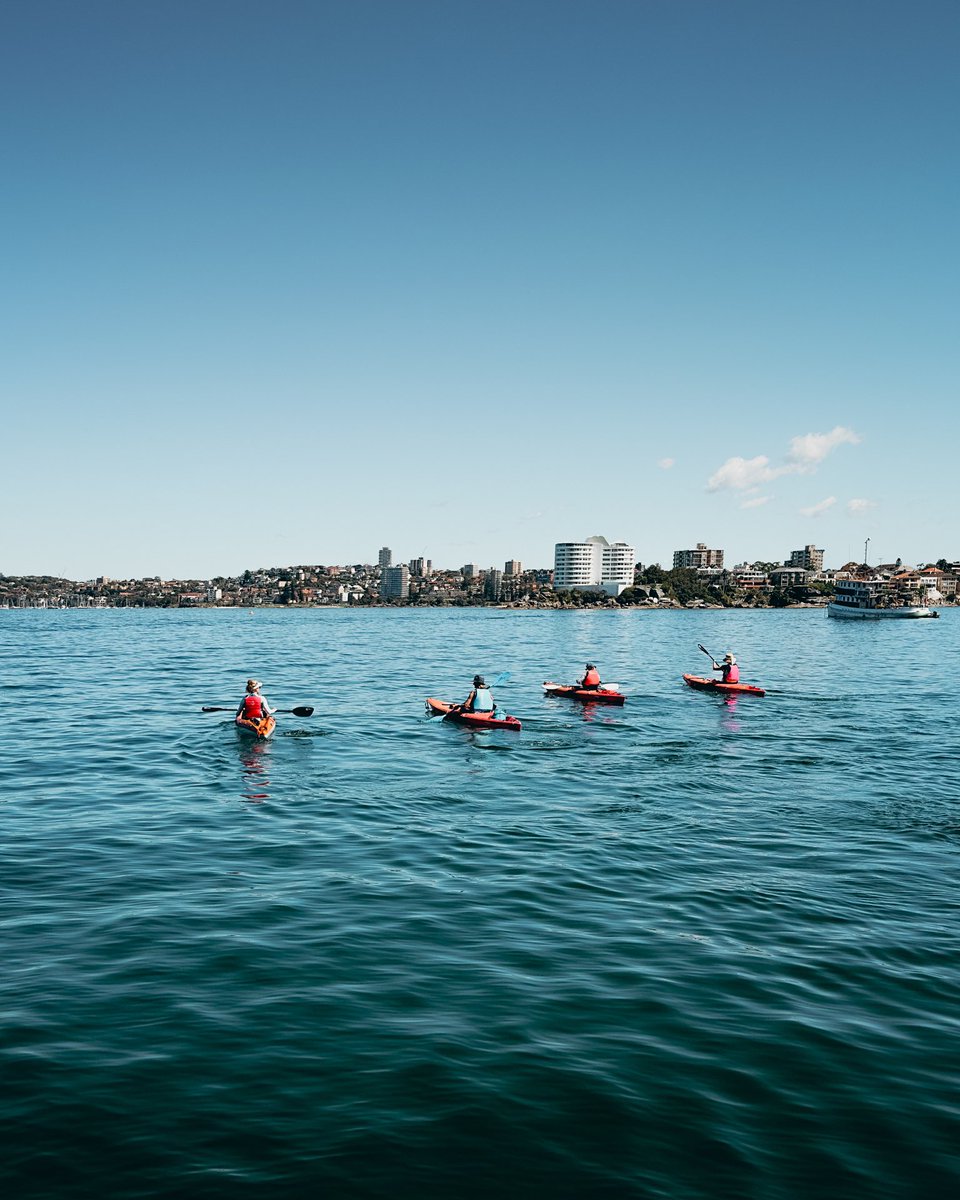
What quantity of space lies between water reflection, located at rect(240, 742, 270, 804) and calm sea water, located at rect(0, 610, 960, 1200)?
24cm

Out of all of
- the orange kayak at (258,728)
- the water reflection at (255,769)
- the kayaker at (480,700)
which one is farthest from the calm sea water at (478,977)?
the kayaker at (480,700)

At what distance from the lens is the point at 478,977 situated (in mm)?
11445

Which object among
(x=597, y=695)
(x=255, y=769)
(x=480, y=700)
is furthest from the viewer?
(x=597, y=695)

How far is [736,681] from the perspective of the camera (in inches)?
1740

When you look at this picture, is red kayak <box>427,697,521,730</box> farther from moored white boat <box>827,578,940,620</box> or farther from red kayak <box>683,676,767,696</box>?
moored white boat <box>827,578,940,620</box>

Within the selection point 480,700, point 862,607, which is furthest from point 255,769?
point 862,607

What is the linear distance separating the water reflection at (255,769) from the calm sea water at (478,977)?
24 centimetres

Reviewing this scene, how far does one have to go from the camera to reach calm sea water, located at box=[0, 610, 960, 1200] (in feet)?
25.9

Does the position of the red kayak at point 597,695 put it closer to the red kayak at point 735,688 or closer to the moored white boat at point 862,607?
the red kayak at point 735,688

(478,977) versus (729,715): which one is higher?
(729,715)

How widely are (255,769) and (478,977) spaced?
1567 centimetres

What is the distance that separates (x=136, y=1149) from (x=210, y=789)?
1568 centimetres

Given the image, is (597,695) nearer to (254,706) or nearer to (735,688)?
(735,688)

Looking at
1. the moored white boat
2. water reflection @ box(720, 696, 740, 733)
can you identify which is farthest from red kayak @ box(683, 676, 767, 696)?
Result: the moored white boat
